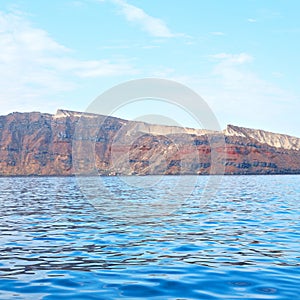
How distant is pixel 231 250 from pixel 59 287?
9505 millimetres

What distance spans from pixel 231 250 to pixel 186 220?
13089 mm

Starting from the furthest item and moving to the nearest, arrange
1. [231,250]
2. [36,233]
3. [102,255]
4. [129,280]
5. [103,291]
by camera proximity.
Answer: [36,233], [231,250], [102,255], [129,280], [103,291]

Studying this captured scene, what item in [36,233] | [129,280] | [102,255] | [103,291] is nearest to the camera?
[103,291]

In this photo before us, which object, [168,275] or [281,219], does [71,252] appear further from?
[281,219]

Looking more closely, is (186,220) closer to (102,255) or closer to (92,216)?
(92,216)

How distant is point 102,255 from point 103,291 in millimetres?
6022

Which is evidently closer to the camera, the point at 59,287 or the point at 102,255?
the point at 59,287

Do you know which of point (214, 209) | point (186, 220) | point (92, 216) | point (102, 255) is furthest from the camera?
point (214, 209)

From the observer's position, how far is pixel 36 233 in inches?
1105

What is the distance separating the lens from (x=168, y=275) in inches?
669

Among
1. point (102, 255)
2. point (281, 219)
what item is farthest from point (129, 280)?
point (281, 219)

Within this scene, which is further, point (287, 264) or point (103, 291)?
point (287, 264)

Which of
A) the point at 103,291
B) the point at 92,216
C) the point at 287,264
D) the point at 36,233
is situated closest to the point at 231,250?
the point at 287,264

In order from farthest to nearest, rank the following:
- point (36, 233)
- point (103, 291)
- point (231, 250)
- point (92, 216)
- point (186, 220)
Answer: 1. point (92, 216)
2. point (186, 220)
3. point (36, 233)
4. point (231, 250)
5. point (103, 291)
